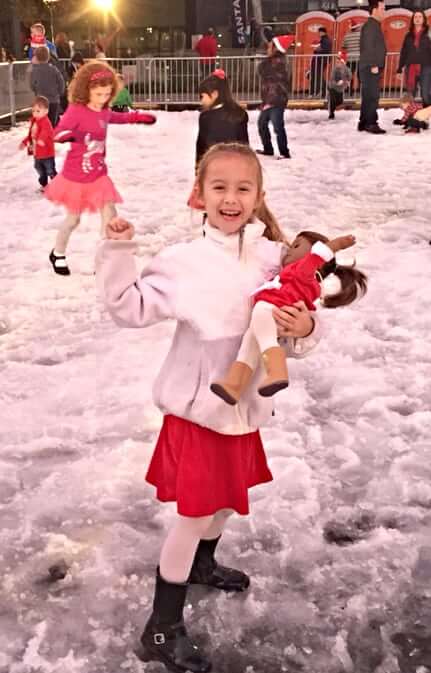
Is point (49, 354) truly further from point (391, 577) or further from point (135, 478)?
point (391, 577)

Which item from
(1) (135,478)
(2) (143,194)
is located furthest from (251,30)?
(1) (135,478)

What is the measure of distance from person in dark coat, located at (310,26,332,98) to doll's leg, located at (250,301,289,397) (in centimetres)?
1811

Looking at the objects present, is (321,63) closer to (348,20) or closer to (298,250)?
(348,20)

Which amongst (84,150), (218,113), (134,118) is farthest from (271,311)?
(218,113)

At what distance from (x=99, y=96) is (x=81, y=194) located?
0.86 meters

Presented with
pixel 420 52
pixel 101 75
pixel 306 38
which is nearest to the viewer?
pixel 101 75

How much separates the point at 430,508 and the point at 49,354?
2854mm

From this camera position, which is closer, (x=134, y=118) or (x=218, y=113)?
(x=134, y=118)

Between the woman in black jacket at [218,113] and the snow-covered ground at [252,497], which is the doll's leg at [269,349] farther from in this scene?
the woman in black jacket at [218,113]

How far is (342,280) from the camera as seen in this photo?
7.82ft

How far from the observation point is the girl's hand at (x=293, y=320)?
2.21 m

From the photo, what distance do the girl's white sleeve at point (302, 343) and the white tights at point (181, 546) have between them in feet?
1.90

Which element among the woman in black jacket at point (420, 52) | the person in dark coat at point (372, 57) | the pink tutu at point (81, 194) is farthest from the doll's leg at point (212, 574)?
the woman in black jacket at point (420, 52)

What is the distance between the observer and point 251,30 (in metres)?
25.3
